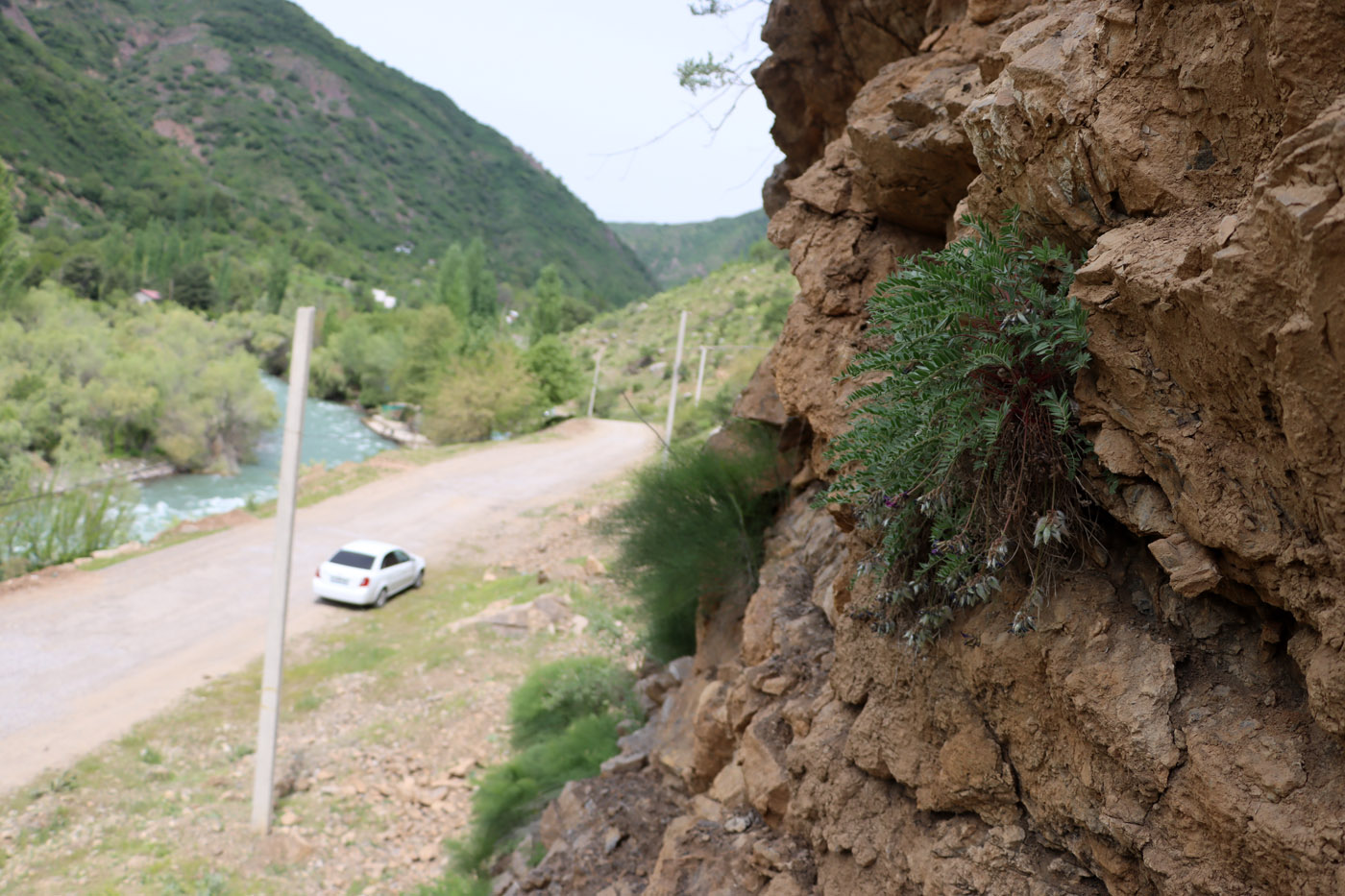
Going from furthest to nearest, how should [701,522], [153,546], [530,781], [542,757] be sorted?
[153,546]
[542,757]
[530,781]
[701,522]

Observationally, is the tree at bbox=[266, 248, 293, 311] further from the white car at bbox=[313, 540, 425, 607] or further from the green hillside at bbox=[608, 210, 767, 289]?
the green hillside at bbox=[608, 210, 767, 289]

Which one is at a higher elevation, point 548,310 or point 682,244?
point 682,244

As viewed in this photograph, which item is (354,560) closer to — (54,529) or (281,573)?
(281,573)

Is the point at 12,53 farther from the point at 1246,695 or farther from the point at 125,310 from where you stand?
the point at 1246,695

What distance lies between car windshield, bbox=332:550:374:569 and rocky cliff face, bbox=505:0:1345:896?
1154 centimetres

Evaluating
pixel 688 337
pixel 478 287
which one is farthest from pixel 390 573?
pixel 478 287

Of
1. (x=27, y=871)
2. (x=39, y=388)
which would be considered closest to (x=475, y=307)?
(x=39, y=388)

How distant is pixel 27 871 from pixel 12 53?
426ft

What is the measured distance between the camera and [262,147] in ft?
417

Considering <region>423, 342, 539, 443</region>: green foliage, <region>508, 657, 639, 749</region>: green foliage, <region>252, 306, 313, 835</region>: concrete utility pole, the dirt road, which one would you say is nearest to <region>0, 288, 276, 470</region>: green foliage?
<region>423, 342, 539, 443</region>: green foliage

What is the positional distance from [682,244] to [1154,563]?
609 ft

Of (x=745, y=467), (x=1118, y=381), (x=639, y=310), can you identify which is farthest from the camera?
(x=639, y=310)

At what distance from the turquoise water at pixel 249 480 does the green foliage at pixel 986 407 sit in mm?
18563

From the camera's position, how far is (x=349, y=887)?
7.53 meters
